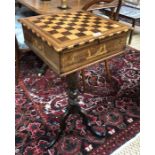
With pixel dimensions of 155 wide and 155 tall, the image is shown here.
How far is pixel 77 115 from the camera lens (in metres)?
1.79

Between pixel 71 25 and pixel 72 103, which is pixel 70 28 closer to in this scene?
pixel 71 25

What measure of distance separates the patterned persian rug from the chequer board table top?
0.85m

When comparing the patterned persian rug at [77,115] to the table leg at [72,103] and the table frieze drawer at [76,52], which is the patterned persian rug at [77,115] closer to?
the table leg at [72,103]

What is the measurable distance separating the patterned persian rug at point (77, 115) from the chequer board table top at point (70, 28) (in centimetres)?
85

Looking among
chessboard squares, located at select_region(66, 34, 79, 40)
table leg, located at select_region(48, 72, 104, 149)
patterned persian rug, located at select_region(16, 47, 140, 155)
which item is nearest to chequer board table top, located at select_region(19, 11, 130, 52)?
chessboard squares, located at select_region(66, 34, 79, 40)

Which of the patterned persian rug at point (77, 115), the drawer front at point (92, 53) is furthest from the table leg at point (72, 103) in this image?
the drawer front at point (92, 53)

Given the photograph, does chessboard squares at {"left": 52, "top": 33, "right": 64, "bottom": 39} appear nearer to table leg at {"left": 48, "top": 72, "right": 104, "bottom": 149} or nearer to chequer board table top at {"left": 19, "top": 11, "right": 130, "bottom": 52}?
chequer board table top at {"left": 19, "top": 11, "right": 130, "bottom": 52}

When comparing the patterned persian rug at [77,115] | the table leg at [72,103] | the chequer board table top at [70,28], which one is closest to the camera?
the chequer board table top at [70,28]

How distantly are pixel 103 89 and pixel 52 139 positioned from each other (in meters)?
0.81

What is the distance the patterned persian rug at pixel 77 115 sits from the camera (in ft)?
5.00

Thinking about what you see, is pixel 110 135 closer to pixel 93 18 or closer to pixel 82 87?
pixel 82 87

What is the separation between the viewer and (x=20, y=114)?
1.79 metres

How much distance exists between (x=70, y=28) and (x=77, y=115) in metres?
0.89

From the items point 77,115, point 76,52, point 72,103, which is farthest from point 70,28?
point 77,115
